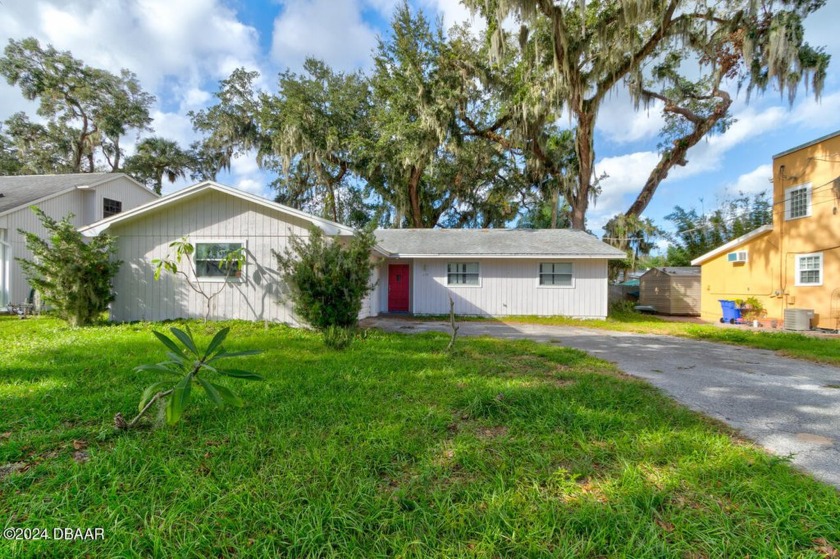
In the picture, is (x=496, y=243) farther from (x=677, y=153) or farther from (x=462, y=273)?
(x=677, y=153)

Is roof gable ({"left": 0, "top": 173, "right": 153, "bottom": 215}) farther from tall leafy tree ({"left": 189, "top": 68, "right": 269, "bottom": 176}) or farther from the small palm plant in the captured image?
the small palm plant

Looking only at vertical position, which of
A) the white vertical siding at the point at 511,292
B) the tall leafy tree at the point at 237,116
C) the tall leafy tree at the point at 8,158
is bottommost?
the white vertical siding at the point at 511,292

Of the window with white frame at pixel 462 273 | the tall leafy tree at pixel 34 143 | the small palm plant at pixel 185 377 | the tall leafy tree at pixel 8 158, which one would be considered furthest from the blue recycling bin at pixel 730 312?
the tall leafy tree at pixel 8 158

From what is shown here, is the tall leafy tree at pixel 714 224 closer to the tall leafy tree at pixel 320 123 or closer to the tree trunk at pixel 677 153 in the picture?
the tree trunk at pixel 677 153

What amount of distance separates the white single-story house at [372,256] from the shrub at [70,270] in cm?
73

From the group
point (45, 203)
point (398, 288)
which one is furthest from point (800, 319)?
point (45, 203)

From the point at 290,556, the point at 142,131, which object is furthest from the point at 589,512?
the point at 142,131

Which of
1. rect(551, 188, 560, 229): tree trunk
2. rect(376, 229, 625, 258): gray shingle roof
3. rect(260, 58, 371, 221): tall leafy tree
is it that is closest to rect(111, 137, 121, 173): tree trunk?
rect(260, 58, 371, 221): tall leafy tree

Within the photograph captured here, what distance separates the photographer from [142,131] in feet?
75.9

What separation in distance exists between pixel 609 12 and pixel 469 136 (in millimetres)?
6981

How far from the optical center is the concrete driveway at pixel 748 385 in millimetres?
3086

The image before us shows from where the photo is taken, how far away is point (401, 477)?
2.42 meters

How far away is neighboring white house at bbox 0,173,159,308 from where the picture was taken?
11211 millimetres

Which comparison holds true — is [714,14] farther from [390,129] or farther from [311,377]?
[311,377]
